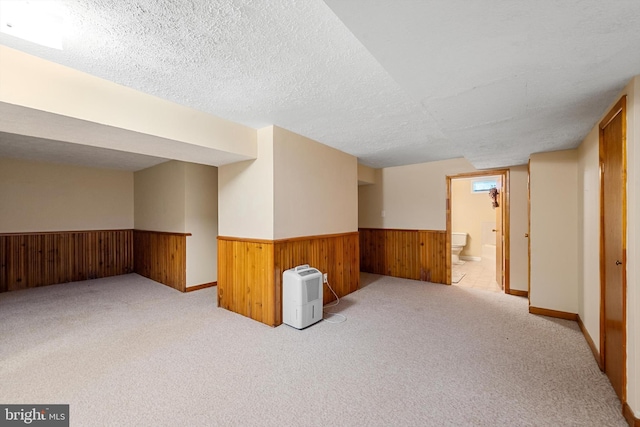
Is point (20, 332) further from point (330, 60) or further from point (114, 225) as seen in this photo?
point (330, 60)

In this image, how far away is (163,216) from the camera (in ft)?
15.3

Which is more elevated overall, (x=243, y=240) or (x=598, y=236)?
(x=598, y=236)

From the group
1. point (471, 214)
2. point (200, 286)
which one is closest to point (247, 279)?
point (200, 286)

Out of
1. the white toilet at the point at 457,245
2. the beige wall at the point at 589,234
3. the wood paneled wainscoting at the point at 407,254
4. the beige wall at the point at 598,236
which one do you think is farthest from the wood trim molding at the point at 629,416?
the white toilet at the point at 457,245

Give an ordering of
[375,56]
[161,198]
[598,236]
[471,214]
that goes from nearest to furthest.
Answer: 1. [375,56]
2. [598,236]
3. [161,198]
4. [471,214]

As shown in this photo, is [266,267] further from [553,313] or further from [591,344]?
[553,313]

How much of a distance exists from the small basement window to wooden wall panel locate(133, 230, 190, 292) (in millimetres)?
6919

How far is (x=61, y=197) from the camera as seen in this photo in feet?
15.6

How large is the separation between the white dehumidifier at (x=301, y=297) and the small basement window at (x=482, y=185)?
5.94 meters

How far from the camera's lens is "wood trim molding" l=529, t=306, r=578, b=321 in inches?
115

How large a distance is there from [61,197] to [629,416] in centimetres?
738

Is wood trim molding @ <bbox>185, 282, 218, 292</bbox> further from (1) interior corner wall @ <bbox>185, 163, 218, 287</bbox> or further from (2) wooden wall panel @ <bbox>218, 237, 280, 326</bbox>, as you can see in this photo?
(2) wooden wall panel @ <bbox>218, 237, 280, 326</bbox>

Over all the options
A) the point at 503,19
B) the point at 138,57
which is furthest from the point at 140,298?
the point at 503,19

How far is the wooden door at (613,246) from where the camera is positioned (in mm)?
1604
